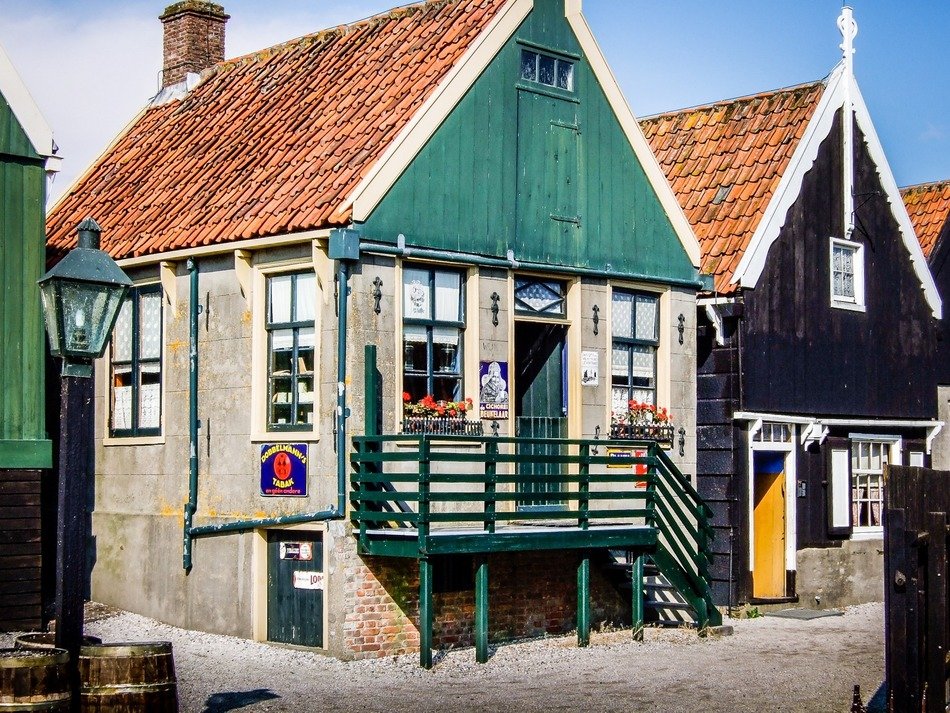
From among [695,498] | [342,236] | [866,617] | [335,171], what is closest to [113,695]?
[342,236]

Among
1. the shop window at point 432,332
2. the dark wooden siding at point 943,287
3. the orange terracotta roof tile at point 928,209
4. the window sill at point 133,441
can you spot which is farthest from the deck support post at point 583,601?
the orange terracotta roof tile at point 928,209

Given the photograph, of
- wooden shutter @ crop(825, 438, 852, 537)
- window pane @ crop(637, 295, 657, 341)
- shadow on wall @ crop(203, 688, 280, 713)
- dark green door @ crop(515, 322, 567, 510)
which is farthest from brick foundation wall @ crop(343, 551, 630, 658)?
wooden shutter @ crop(825, 438, 852, 537)

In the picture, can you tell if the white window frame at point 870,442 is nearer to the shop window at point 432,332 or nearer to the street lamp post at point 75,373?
the shop window at point 432,332

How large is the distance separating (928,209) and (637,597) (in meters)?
12.7

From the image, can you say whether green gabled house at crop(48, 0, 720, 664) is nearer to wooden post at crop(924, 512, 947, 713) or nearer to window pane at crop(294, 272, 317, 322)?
window pane at crop(294, 272, 317, 322)

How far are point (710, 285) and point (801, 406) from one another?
10.3 feet

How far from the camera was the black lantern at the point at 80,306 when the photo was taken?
999cm

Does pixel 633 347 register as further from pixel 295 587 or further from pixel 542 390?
pixel 295 587

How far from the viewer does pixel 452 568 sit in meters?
16.7

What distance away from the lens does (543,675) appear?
583 inches

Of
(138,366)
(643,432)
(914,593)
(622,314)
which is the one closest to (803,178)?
(622,314)

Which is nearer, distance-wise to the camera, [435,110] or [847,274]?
[435,110]

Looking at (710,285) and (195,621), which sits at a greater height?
(710,285)

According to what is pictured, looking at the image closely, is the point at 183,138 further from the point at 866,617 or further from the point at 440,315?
the point at 866,617
